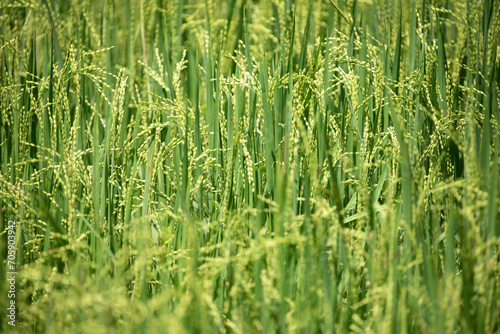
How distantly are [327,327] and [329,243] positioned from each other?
0.32m

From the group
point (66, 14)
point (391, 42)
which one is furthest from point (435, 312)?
point (66, 14)

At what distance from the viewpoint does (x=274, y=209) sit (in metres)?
1.03

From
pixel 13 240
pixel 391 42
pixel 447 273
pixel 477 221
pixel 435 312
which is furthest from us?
pixel 391 42

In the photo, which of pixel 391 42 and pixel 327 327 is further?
pixel 391 42

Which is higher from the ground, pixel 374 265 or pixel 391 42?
pixel 391 42

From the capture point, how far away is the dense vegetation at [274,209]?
3.43 ft

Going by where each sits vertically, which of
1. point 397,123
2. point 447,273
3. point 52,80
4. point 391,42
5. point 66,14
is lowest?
point 447,273

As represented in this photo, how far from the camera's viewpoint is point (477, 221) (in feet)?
4.03

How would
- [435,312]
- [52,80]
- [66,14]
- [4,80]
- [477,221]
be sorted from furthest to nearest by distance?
1. [66,14]
2. [4,80]
3. [52,80]
4. [477,221]
5. [435,312]

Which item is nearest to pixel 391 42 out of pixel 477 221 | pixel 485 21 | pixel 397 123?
pixel 485 21

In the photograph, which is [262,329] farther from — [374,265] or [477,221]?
[477,221]

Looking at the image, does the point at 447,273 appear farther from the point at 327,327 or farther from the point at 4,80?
the point at 4,80

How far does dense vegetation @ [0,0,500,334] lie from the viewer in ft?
3.43

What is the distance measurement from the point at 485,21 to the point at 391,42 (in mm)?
537
